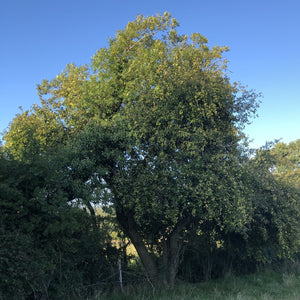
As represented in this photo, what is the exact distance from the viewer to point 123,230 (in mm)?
14430

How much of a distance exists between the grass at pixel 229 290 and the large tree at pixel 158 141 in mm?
1412

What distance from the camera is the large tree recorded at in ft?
36.7

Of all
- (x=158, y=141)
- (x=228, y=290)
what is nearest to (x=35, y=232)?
(x=158, y=141)

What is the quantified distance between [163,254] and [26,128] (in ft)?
29.3

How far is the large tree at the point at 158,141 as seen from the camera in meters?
11.2

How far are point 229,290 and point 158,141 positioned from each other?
7.20m

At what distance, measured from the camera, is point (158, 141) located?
1173 centimetres

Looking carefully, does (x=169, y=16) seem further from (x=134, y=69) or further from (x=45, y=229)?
(x=45, y=229)

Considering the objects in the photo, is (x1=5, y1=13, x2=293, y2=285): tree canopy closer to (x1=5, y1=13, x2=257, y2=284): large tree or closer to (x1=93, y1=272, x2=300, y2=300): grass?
(x1=5, y1=13, x2=257, y2=284): large tree

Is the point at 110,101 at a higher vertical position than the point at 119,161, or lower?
higher

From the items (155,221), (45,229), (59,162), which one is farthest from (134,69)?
(45,229)

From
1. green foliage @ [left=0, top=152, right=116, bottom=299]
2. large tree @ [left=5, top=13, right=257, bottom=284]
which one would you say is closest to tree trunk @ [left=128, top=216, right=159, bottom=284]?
large tree @ [left=5, top=13, right=257, bottom=284]

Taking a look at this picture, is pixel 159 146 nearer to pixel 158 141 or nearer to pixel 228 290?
pixel 158 141

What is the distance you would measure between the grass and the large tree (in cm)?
141
